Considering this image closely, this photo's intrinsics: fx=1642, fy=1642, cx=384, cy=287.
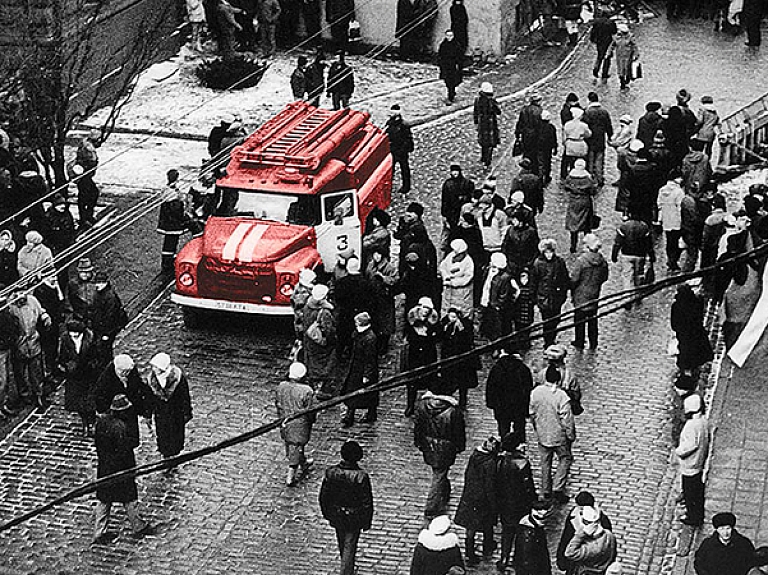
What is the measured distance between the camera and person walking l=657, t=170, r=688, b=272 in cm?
2231

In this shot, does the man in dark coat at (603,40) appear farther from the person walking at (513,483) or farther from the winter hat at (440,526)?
the winter hat at (440,526)

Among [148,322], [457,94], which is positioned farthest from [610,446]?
[457,94]

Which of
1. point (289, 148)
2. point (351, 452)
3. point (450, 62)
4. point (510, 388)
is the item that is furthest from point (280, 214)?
point (450, 62)

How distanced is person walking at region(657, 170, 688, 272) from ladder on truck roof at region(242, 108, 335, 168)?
4.82 meters

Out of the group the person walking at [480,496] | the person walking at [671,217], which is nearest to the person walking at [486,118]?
the person walking at [671,217]

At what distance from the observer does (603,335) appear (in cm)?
2130

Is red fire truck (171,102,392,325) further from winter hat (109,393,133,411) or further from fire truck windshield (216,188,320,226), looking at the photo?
winter hat (109,393,133,411)

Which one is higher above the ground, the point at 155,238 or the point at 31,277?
the point at 31,277

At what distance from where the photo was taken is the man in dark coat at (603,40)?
104ft

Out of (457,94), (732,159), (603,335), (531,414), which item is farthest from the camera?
(457,94)

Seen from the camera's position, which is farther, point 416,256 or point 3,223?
point 3,223

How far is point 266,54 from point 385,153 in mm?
10169

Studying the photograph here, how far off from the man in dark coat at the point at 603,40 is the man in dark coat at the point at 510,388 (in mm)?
15457

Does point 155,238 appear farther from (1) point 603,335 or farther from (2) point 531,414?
(2) point 531,414
